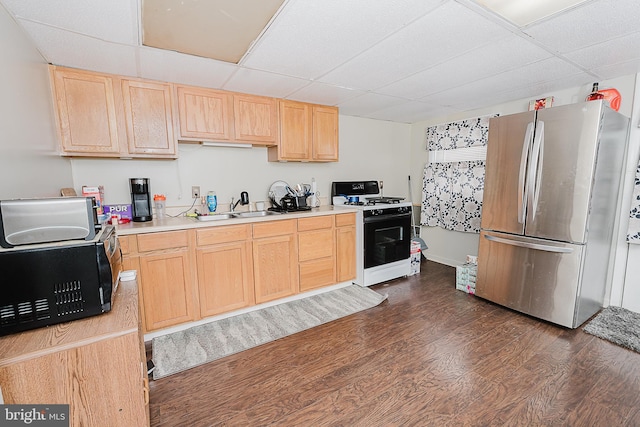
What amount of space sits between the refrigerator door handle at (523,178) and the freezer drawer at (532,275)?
0.80ft

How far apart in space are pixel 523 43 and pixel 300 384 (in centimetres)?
273

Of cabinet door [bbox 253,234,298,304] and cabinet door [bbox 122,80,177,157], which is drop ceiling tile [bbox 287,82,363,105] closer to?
cabinet door [bbox 122,80,177,157]

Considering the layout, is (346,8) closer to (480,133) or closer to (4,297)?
(4,297)

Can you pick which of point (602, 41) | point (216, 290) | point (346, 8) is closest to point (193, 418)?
point (216, 290)

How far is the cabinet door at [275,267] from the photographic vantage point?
2.75 meters

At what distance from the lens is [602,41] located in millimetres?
1883

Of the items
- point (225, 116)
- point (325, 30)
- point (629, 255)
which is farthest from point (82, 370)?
point (629, 255)

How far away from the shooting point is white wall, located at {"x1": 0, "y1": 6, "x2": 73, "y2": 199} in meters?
1.41

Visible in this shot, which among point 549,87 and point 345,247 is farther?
point 345,247

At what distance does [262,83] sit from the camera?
261cm

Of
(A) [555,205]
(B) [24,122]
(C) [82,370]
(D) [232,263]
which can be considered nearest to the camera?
(C) [82,370]

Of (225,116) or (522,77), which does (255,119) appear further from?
(522,77)

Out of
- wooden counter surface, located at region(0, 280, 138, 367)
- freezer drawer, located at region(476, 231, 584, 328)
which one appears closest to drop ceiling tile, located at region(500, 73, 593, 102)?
freezer drawer, located at region(476, 231, 584, 328)

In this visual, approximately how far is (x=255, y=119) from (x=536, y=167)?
105 inches
